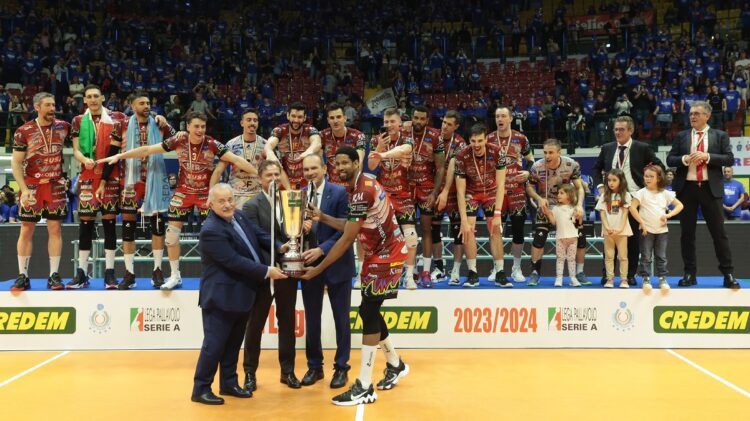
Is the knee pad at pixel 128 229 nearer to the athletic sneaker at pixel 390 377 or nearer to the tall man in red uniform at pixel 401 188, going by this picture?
the tall man in red uniform at pixel 401 188

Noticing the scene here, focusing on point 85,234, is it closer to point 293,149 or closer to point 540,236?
point 293,149

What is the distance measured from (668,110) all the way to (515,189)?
40.3 feet

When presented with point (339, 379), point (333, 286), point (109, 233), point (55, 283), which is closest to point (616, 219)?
point (333, 286)

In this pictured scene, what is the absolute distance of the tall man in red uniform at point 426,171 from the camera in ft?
27.3

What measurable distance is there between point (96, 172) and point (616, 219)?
617 cm

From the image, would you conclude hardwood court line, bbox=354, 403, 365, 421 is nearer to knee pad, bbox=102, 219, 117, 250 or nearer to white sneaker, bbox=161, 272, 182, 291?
white sneaker, bbox=161, 272, 182, 291

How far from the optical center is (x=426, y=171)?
8406 millimetres

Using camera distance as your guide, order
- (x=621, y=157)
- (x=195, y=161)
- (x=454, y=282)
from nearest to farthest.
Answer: (x=195, y=161) → (x=621, y=157) → (x=454, y=282)

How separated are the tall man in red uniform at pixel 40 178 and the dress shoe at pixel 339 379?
3.88 m

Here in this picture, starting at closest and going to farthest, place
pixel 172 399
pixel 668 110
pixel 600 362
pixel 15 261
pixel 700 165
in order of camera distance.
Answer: pixel 172 399 → pixel 600 362 → pixel 700 165 → pixel 15 261 → pixel 668 110

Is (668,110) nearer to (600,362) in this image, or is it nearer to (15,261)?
(600,362)

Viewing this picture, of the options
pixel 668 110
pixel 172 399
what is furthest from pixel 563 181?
pixel 668 110

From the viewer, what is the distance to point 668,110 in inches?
740

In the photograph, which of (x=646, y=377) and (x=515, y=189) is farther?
(x=515, y=189)
